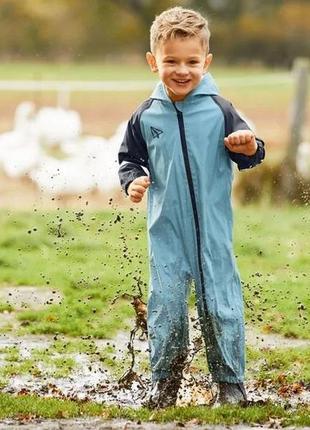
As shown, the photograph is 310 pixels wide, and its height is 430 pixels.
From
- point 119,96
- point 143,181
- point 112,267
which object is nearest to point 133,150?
point 143,181

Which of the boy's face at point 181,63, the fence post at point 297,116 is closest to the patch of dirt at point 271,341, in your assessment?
the boy's face at point 181,63

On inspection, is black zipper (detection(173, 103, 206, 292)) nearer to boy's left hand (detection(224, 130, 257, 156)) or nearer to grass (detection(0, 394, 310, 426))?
boy's left hand (detection(224, 130, 257, 156))

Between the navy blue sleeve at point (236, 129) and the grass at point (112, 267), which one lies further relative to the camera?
the grass at point (112, 267)

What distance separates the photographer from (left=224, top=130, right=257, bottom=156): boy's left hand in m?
5.75

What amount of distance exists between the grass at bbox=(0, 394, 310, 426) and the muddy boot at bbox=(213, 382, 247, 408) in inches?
4.5

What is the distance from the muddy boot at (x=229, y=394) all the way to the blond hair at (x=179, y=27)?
155cm

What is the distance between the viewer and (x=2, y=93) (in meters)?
37.8

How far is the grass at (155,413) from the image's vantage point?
5.86 m

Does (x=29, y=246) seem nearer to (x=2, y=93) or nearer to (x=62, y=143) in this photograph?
(x=62, y=143)

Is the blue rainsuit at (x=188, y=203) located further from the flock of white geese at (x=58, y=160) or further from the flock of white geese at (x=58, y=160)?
the flock of white geese at (x=58, y=160)

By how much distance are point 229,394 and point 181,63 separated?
1534 millimetres

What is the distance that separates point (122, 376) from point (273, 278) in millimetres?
3056

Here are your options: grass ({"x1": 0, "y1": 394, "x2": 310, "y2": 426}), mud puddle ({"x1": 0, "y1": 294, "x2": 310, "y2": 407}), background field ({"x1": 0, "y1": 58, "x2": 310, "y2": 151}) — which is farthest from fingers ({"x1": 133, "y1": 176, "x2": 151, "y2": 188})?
background field ({"x1": 0, "y1": 58, "x2": 310, "y2": 151})

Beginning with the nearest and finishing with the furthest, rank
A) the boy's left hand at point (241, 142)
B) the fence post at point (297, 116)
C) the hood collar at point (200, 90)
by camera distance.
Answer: the boy's left hand at point (241, 142)
the hood collar at point (200, 90)
the fence post at point (297, 116)
